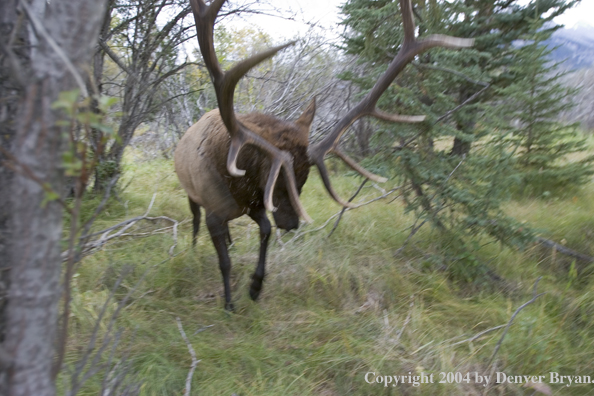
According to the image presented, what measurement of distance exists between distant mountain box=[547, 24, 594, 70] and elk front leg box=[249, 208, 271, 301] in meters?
4.24

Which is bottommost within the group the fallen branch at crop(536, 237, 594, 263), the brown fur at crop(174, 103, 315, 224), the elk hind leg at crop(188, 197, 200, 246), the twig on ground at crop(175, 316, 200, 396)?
the fallen branch at crop(536, 237, 594, 263)

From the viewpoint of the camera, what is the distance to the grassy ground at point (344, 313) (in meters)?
2.91

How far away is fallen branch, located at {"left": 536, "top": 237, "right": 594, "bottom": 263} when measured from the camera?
408 centimetres

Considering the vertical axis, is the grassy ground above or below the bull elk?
below

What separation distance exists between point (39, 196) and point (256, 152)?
2198 mm

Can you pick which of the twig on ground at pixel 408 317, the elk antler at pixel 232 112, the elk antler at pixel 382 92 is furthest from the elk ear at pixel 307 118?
the twig on ground at pixel 408 317

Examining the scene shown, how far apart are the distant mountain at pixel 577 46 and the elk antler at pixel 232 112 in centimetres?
422

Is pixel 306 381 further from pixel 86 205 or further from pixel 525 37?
pixel 525 37

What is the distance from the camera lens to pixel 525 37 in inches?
185

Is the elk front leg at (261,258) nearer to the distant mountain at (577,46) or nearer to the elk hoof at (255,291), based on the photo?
the elk hoof at (255,291)

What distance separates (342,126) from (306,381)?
2076mm

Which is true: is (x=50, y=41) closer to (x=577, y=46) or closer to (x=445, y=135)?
(x=445, y=135)

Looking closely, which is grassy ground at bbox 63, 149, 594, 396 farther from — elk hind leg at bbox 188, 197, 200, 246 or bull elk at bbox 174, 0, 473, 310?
bull elk at bbox 174, 0, 473, 310

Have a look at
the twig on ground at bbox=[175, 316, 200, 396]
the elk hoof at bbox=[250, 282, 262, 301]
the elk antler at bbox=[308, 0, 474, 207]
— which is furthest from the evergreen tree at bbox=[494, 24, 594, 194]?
the twig on ground at bbox=[175, 316, 200, 396]
